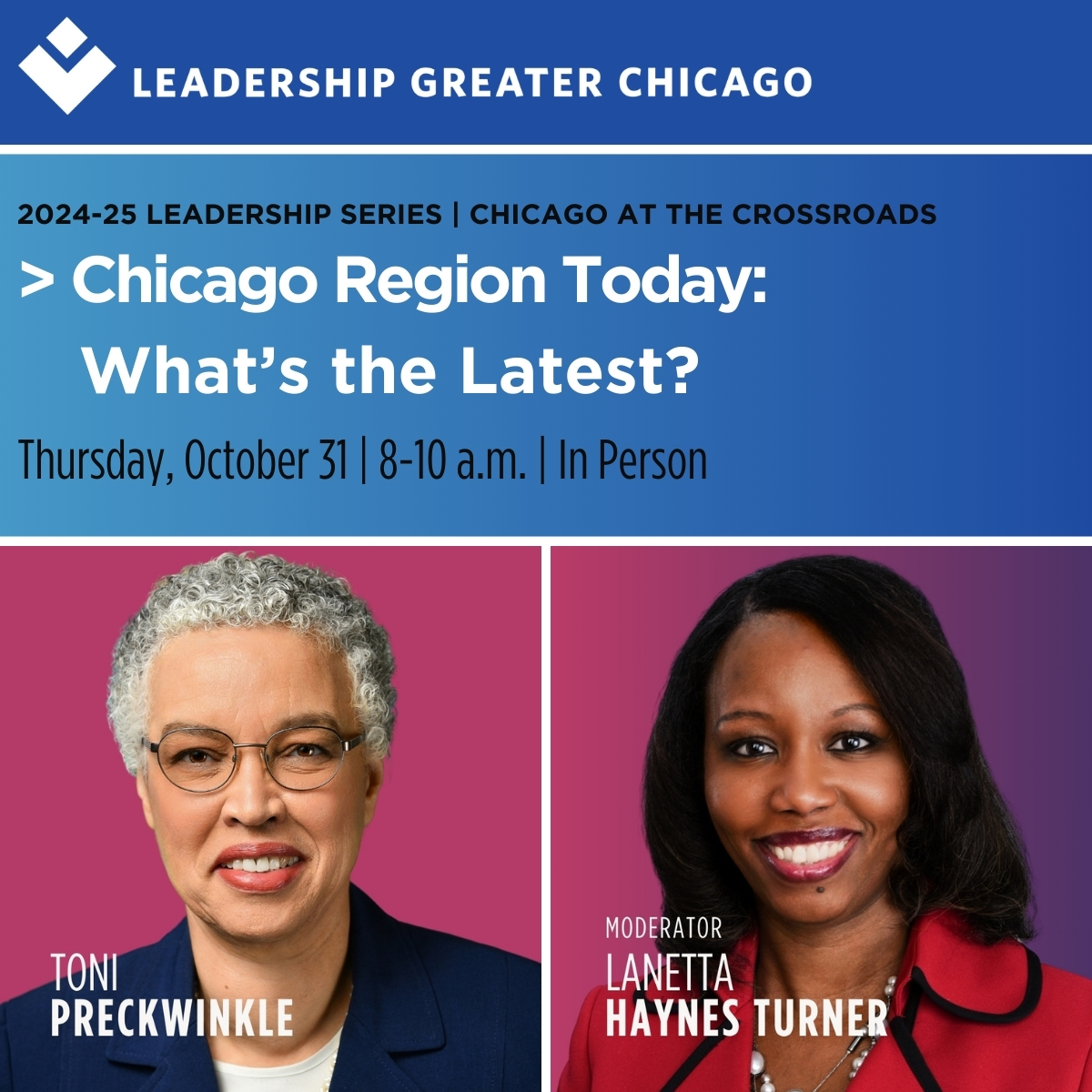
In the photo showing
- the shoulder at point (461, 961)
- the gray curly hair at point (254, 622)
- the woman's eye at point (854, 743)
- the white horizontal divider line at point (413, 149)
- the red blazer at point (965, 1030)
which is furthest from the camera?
the white horizontal divider line at point (413, 149)

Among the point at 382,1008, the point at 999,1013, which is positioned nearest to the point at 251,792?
the point at 382,1008

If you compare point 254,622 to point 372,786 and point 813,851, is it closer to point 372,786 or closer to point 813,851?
point 372,786

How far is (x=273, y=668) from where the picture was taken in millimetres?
3564

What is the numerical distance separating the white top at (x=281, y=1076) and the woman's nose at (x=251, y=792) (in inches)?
24.1

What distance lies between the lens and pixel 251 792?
351 centimetres

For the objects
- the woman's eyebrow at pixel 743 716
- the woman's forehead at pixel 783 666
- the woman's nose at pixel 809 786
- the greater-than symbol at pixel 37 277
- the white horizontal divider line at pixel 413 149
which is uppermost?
the white horizontal divider line at pixel 413 149

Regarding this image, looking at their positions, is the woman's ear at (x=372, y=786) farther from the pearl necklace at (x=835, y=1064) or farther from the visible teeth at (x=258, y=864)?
the pearl necklace at (x=835, y=1064)

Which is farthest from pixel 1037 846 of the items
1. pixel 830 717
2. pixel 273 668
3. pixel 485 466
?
pixel 273 668

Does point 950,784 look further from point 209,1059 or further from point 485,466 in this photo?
point 209,1059

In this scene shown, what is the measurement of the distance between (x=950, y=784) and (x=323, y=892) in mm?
1403
